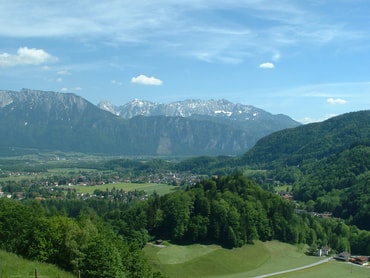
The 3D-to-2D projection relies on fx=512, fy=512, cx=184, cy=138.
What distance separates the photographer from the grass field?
56281 millimetres

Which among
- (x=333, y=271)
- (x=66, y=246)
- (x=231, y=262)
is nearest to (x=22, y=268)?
(x=66, y=246)

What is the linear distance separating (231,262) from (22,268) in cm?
3573

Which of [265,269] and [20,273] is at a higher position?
[20,273]

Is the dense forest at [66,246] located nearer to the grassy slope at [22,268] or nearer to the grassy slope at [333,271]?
→ the grassy slope at [22,268]

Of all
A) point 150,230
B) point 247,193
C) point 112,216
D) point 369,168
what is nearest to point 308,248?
point 247,193

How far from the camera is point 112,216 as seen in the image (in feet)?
249

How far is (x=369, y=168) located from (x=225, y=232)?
8513 centimetres

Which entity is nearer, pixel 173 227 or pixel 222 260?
pixel 222 260

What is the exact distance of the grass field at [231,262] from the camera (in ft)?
185

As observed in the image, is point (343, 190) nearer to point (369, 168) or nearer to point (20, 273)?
point (369, 168)

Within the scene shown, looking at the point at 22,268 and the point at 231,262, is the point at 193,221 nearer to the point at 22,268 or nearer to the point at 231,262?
the point at 231,262

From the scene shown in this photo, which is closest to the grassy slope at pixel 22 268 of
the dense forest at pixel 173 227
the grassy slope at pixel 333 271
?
the dense forest at pixel 173 227

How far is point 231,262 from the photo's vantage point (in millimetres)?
60344

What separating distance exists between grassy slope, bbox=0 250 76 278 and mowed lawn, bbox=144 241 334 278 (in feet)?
77.4
